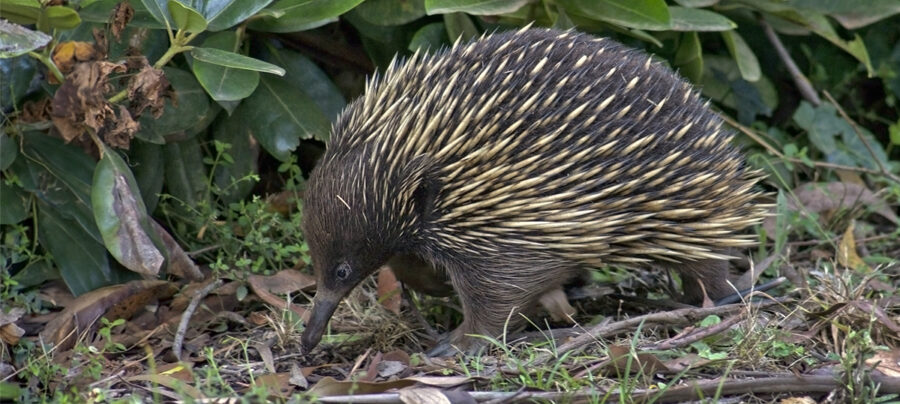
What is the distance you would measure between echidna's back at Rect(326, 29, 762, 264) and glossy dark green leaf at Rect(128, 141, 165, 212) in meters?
1.14

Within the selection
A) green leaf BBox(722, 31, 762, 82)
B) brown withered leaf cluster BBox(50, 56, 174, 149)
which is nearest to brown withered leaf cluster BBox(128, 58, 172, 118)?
brown withered leaf cluster BBox(50, 56, 174, 149)

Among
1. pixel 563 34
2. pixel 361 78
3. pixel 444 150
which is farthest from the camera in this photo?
pixel 361 78

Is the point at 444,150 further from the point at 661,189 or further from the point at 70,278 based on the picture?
the point at 70,278

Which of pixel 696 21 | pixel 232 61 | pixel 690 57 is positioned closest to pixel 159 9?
pixel 232 61

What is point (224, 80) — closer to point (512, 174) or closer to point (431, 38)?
point (431, 38)

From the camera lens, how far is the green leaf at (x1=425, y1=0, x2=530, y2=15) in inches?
162

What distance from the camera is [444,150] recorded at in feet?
12.1

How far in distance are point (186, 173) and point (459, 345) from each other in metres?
1.53

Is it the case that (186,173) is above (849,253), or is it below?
above

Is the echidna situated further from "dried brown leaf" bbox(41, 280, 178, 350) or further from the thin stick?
"dried brown leaf" bbox(41, 280, 178, 350)

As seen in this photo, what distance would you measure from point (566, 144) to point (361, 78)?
1.71 metres

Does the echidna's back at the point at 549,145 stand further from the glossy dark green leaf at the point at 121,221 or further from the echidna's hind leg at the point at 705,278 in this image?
the glossy dark green leaf at the point at 121,221

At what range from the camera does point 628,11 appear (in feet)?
14.4

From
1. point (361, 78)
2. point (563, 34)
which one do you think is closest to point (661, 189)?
point (563, 34)
